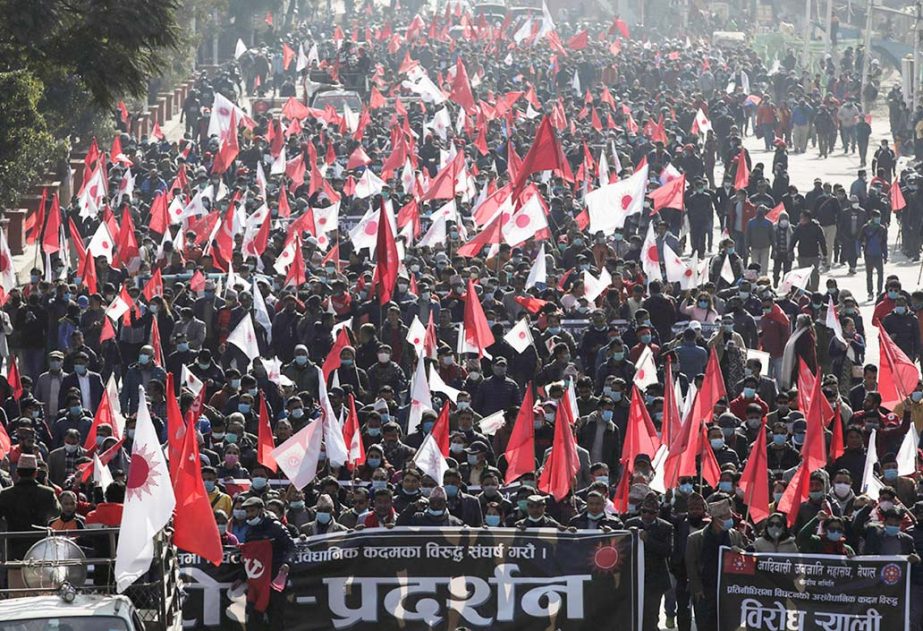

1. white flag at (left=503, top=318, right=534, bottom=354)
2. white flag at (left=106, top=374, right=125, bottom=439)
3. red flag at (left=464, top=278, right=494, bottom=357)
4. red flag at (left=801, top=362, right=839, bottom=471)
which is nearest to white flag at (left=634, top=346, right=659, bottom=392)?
white flag at (left=503, top=318, right=534, bottom=354)

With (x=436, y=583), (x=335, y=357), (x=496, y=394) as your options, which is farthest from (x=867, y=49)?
(x=436, y=583)

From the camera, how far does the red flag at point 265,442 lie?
1672 centimetres

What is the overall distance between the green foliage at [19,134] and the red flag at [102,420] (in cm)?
1076

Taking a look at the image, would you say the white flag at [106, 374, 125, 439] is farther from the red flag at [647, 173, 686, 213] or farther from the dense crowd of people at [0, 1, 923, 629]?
the red flag at [647, 173, 686, 213]

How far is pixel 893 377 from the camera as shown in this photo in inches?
728

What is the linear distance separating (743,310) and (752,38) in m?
57.9

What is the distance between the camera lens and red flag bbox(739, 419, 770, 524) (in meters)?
15.1

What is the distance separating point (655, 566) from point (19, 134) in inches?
684

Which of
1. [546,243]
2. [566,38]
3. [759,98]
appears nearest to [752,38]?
[566,38]

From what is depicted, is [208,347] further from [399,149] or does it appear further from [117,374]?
[399,149]

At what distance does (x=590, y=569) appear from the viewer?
14.2 meters

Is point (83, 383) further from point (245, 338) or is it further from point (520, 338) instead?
point (520, 338)

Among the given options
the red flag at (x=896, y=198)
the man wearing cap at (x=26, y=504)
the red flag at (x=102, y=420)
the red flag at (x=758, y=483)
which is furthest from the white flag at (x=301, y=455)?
the red flag at (x=896, y=198)

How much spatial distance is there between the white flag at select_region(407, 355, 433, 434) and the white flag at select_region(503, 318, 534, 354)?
2.38 meters
